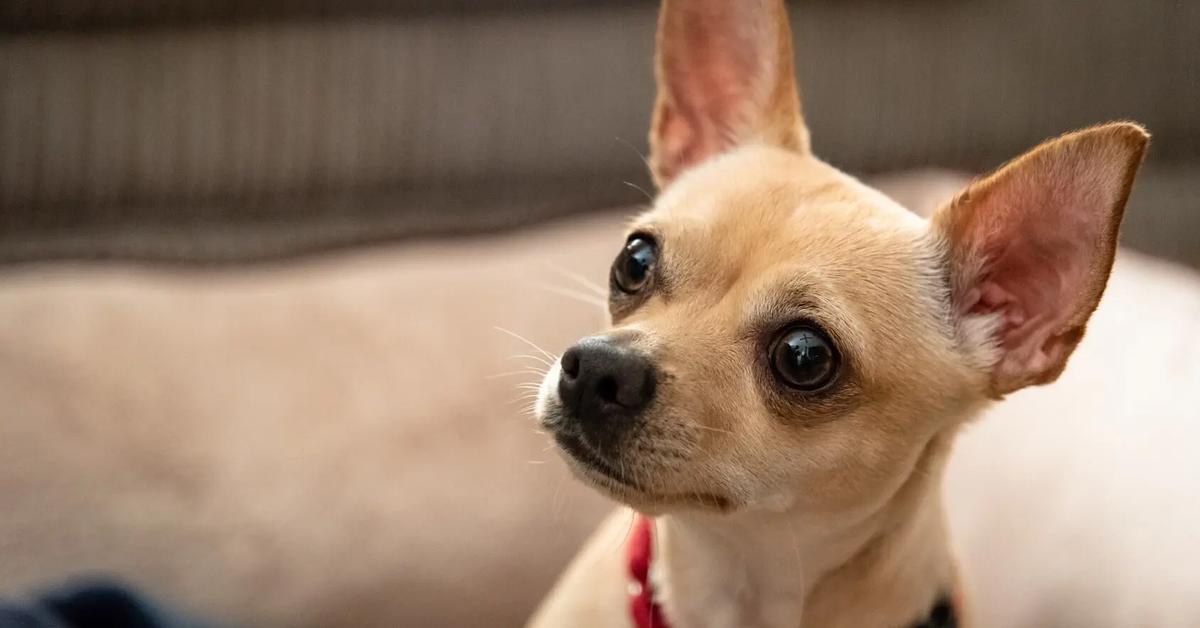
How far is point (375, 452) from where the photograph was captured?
1717 millimetres

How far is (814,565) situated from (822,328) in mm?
312

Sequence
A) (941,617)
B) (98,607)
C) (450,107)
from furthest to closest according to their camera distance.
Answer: (450,107) < (98,607) < (941,617)

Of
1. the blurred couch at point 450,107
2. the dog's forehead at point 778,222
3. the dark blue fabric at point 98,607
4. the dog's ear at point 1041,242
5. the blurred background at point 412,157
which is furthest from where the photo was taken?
the blurred couch at point 450,107

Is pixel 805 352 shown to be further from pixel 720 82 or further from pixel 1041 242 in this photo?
pixel 720 82

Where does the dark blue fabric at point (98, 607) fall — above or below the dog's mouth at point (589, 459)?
above

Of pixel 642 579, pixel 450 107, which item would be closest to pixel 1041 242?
pixel 642 579

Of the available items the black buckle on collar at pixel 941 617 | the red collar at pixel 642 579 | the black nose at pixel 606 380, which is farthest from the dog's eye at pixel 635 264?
the black buckle on collar at pixel 941 617

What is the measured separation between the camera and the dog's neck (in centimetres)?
107

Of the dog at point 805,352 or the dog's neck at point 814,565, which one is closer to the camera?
the dog at point 805,352

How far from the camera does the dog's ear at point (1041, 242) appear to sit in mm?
905

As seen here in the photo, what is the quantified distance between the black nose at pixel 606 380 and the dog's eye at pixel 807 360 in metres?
0.15

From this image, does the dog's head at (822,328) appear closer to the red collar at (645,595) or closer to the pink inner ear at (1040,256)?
the pink inner ear at (1040,256)

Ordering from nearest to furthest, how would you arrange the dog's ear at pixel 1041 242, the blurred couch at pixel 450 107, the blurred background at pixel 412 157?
the dog's ear at pixel 1041 242 → the blurred background at pixel 412 157 → the blurred couch at pixel 450 107

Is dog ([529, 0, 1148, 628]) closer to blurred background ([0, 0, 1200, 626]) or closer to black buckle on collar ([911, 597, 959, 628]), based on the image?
black buckle on collar ([911, 597, 959, 628])
